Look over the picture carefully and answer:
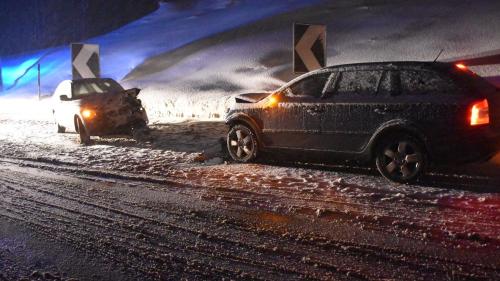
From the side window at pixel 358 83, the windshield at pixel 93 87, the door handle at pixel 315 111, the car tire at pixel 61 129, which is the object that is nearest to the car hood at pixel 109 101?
the windshield at pixel 93 87

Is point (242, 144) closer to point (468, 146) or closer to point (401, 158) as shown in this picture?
point (401, 158)

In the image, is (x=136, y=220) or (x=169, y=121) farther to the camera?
(x=169, y=121)

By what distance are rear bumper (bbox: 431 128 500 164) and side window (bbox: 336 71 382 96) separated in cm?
116

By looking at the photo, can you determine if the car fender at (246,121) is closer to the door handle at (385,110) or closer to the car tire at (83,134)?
the door handle at (385,110)

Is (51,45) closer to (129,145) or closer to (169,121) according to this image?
(169,121)

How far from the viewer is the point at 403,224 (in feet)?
16.4

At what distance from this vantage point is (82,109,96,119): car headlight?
11.4 metres

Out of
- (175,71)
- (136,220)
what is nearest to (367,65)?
(136,220)

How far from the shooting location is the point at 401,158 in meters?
6.64

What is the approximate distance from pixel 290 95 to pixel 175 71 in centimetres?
1290

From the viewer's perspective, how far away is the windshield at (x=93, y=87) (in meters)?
12.8

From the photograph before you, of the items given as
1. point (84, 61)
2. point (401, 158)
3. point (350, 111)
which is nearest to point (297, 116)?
point (350, 111)

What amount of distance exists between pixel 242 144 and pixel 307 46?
214 cm

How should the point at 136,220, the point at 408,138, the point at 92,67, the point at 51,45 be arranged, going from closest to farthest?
the point at 136,220 < the point at 408,138 < the point at 92,67 < the point at 51,45
